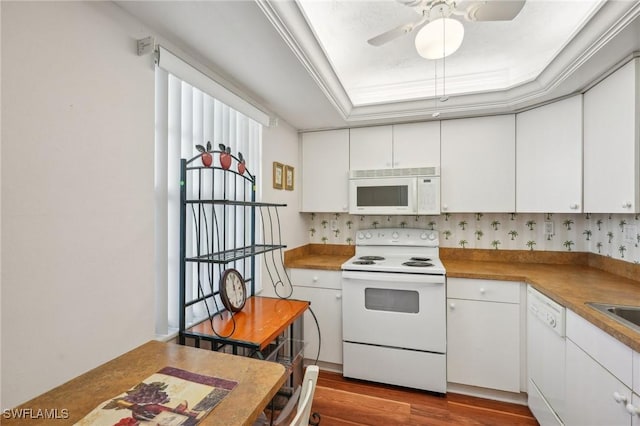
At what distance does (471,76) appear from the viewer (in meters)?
2.31

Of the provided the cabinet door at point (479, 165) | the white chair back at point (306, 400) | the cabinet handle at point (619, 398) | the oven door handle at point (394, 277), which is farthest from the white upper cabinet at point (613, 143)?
the white chair back at point (306, 400)

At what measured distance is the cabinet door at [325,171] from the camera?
2.78m

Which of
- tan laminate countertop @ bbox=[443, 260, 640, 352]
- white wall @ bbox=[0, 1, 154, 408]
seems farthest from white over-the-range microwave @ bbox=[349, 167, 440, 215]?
white wall @ bbox=[0, 1, 154, 408]

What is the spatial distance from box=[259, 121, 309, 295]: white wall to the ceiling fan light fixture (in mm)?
1276

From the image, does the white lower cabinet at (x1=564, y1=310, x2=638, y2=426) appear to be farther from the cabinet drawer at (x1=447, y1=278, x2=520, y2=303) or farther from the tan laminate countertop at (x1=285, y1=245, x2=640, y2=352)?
the cabinet drawer at (x1=447, y1=278, x2=520, y2=303)

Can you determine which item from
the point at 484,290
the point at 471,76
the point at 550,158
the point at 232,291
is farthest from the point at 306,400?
the point at 471,76

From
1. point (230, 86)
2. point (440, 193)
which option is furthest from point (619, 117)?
point (230, 86)

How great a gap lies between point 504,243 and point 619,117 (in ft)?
4.14

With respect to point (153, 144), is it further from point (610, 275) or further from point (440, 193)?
point (610, 275)

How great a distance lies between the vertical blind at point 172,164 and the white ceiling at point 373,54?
21 centimetres

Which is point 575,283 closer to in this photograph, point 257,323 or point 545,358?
point 545,358

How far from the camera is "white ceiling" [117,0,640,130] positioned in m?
1.25

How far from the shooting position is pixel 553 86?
187 centimetres

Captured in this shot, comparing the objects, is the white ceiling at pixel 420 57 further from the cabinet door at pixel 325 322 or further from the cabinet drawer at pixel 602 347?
the cabinet door at pixel 325 322
